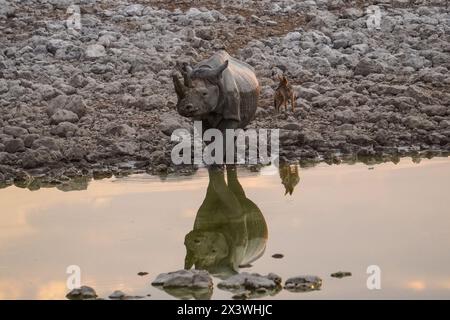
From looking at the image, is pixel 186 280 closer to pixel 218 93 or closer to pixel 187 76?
pixel 187 76

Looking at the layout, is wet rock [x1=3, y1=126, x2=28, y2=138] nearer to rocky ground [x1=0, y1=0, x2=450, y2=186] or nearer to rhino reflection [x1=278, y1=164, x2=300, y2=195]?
rocky ground [x1=0, y1=0, x2=450, y2=186]

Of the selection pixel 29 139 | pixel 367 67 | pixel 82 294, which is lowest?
pixel 82 294

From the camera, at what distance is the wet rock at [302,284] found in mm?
10836

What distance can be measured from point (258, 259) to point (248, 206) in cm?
200

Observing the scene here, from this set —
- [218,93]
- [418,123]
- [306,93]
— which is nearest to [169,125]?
[218,93]

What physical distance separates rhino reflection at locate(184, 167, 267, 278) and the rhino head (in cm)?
89

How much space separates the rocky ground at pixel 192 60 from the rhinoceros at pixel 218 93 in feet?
2.77

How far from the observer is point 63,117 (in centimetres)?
1739

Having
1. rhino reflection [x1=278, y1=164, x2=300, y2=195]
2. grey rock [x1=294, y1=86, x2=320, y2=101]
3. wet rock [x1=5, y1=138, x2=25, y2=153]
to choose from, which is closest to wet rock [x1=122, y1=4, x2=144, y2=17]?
grey rock [x1=294, y1=86, x2=320, y2=101]

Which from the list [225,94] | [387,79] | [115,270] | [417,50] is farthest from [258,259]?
[417,50]

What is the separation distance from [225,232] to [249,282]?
81.3 inches

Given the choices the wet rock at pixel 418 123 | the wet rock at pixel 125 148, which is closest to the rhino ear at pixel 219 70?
the wet rock at pixel 125 148
